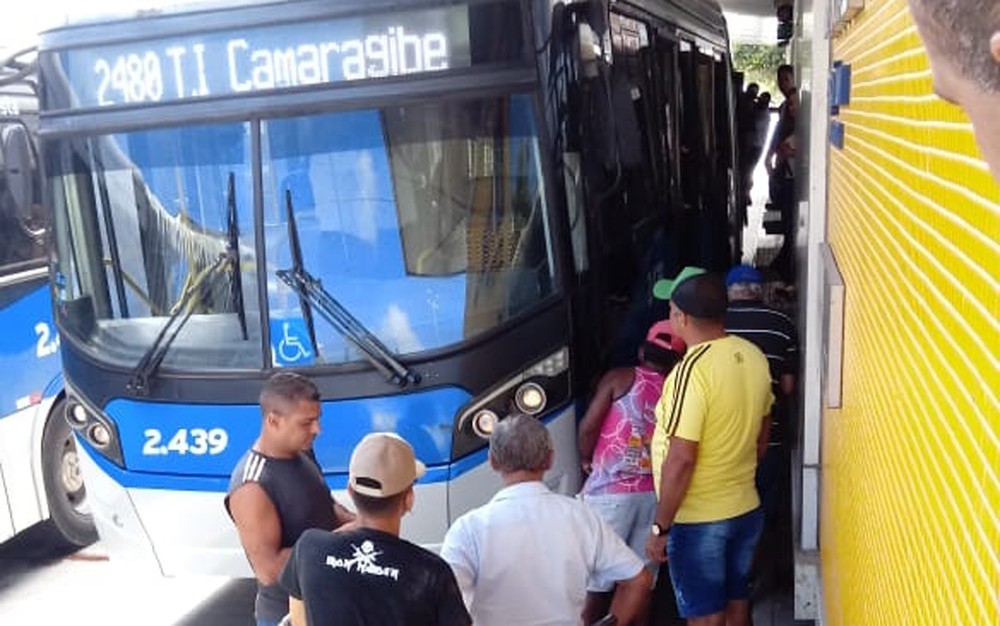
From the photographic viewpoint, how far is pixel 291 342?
5.02 meters

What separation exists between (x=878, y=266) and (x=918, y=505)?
0.99 m

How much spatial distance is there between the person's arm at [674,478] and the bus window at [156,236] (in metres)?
1.94

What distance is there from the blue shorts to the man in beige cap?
5.36ft

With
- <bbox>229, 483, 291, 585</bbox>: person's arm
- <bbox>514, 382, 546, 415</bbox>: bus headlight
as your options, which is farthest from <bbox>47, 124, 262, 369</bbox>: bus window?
<bbox>229, 483, 291, 585</bbox>: person's arm

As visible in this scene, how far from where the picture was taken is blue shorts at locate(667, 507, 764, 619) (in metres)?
4.41

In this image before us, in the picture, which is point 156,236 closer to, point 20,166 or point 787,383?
point 20,166

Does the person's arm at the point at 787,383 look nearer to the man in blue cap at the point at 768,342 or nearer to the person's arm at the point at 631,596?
the man in blue cap at the point at 768,342

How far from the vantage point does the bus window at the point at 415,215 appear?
4.86 meters

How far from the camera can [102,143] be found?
204 inches

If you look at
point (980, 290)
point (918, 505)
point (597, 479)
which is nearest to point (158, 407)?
point (597, 479)

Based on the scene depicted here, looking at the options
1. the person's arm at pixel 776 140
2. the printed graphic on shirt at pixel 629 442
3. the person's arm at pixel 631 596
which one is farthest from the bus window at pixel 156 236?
the person's arm at pixel 776 140

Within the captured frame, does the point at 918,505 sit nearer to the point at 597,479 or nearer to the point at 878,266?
the point at 878,266

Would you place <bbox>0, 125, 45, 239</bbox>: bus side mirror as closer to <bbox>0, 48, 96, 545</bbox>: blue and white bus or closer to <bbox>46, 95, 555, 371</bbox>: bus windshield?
<bbox>0, 48, 96, 545</bbox>: blue and white bus

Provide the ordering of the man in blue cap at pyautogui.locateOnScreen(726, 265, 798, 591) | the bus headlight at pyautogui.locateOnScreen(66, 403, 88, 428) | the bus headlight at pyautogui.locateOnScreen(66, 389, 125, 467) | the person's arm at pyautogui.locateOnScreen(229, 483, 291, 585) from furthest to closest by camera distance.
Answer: the bus headlight at pyautogui.locateOnScreen(66, 403, 88, 428) → the bus headlight at pyautogui.locateOnScreen(66, 389, 125, 467) → the man in blue cap at pyautogui.locateOnScreen(726, 265, 798, 591) → the person's arm at pyautogui.locateOnScreen(229, 483, 291, 585)
